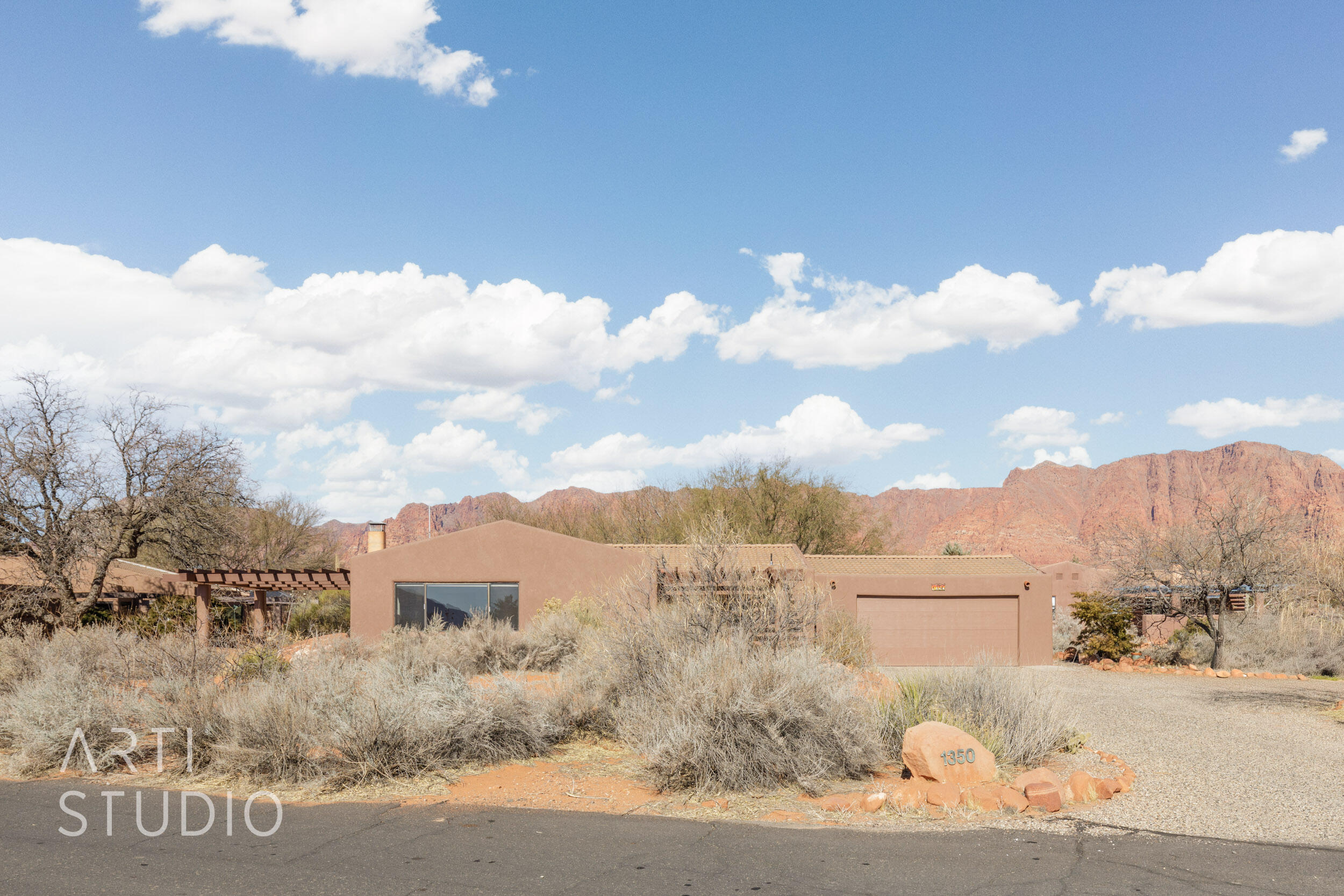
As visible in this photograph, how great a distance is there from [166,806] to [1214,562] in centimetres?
2333

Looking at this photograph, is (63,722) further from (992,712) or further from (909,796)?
(992,712)

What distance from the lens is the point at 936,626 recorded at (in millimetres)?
27109

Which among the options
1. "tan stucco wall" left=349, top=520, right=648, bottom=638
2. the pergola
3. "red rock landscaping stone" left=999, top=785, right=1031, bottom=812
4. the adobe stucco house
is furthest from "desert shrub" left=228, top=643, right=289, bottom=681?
the pergola

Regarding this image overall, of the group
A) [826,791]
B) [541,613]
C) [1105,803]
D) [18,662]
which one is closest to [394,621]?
[541,613]

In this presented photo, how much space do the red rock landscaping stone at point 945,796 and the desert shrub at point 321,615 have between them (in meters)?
27.0

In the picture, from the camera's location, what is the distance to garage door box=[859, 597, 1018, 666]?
88.6 ft

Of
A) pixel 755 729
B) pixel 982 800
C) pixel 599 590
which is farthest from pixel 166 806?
pixel 599 590

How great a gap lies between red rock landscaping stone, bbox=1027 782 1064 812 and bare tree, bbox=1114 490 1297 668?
17547mm

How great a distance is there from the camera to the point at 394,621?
85.6ft

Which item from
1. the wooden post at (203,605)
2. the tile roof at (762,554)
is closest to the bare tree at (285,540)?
the wooden post at (203,605)

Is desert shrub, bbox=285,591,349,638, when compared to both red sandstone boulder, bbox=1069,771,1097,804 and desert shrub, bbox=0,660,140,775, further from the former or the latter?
red sandstone boulder, bbox=1069,771,1097,804

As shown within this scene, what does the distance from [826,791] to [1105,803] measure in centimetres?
255

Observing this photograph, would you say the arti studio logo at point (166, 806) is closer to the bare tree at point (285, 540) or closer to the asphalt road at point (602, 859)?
the asphalt road at point (602, 859)

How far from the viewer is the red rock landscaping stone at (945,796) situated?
8.32 meters
